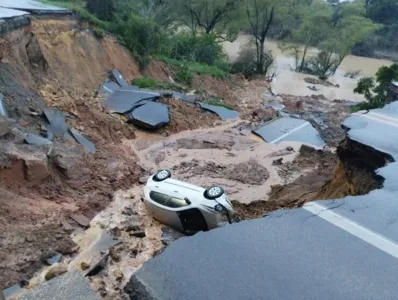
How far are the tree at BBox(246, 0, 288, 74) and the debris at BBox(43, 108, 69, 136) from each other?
1845 centimetres

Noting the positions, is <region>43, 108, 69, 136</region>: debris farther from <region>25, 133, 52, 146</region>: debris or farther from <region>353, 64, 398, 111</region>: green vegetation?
<region>353, 64, 398, 111</region>: green vegetation

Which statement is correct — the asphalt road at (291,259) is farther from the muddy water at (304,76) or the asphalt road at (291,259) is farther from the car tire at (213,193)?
the muddy water at (304,76)

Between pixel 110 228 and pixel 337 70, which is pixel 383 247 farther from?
pixel 337 70

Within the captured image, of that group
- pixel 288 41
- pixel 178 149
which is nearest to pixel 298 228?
pixel 178 149

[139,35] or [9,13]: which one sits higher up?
[9,13]

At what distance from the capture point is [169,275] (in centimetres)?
301

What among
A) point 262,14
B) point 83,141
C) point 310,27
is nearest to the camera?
point 83,141

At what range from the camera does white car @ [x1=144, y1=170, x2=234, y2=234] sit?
6738 mm

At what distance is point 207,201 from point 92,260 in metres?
2.05

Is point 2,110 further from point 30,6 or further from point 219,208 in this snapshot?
point 30,6

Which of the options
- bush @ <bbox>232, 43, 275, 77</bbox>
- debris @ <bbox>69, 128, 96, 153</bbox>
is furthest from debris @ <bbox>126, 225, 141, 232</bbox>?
bush @ <bbox>232, 43, 275, 77</bbox>

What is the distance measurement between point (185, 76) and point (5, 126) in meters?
11.4

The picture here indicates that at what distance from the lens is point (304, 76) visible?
31.0 m

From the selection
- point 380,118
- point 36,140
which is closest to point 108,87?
point 36,140
